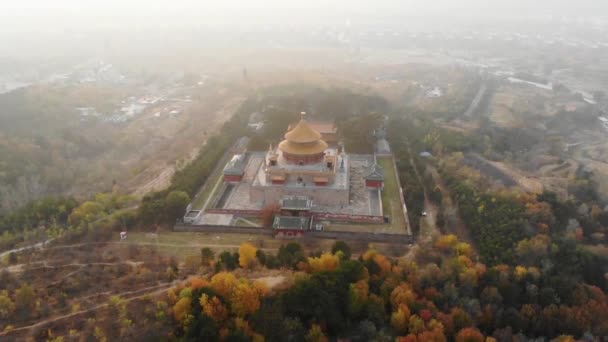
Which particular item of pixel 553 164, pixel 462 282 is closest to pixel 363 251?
pixel 462 282

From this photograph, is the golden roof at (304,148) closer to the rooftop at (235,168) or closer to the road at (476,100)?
the rooftop at (235,168)

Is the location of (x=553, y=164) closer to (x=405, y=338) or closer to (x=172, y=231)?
(x=405, y=338)

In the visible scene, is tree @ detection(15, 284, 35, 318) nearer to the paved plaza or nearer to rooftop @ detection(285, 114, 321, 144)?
the paved plaza

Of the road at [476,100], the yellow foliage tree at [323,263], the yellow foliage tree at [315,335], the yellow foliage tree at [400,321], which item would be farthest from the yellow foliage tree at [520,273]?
the road at [476,100]

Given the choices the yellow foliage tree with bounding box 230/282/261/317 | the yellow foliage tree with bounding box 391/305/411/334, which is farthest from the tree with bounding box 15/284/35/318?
the yellow foliage tree with bounding box 391/305/411/334

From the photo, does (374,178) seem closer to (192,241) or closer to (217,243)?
(217,243)

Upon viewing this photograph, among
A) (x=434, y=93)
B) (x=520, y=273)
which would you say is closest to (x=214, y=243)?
(x=520, y=273)
